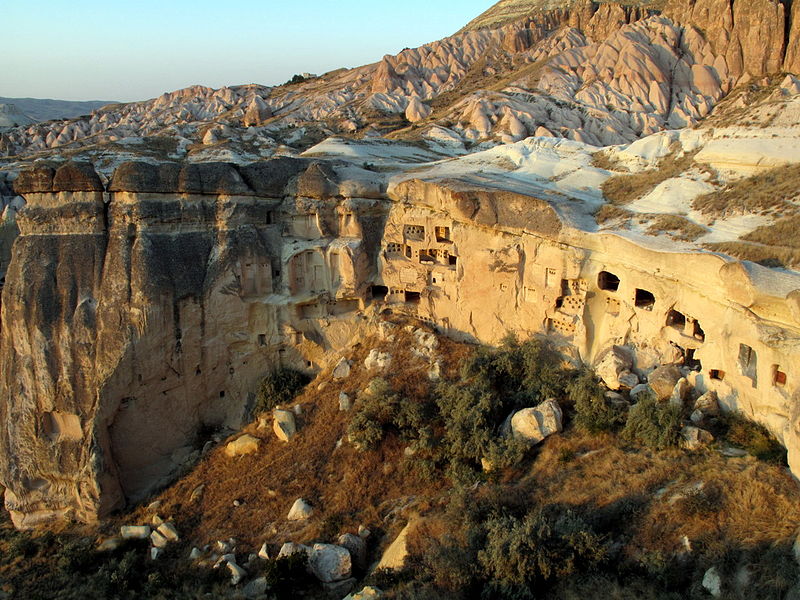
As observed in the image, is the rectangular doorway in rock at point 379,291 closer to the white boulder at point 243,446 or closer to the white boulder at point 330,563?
the white boulder at point 243,446

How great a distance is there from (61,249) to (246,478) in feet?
21.5

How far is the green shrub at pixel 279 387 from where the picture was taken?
14062mm

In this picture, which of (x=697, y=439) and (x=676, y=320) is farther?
(x=676, y=320)

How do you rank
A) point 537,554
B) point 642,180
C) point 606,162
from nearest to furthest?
point 537,554
point 642,180
point 606,162

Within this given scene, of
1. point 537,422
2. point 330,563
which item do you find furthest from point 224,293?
point 537,422

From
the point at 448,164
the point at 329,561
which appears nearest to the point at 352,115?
the point at 448,164

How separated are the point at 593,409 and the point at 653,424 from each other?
1133 millimetres

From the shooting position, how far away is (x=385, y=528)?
9633 mm

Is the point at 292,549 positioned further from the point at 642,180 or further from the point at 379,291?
the point at 642,180

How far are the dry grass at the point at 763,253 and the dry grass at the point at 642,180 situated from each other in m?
3.43

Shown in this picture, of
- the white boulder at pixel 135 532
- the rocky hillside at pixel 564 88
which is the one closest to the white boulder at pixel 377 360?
the white boulder at pixel 135 532

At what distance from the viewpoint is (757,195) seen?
10.8 m

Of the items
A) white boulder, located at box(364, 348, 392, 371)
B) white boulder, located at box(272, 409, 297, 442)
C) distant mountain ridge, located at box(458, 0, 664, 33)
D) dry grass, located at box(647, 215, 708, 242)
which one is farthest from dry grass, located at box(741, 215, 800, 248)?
distant mountain ridge, located at box(458, 0, 664, 33)

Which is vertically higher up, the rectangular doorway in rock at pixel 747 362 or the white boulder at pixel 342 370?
the rectangular doorway in rock at pixel 747 362
